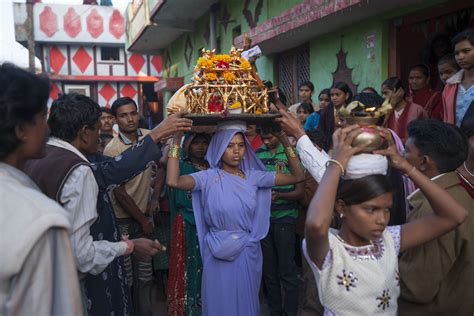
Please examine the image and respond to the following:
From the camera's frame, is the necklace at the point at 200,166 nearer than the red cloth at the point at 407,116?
Yes

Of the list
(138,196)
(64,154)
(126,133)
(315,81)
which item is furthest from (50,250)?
(315,81)

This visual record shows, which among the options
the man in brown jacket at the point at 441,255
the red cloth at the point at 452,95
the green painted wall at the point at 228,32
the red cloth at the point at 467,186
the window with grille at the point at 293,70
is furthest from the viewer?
the green painted wall at the point at 228,32

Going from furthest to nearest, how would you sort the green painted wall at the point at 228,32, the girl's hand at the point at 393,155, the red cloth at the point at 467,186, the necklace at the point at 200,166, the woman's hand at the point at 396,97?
the green painted wall at the point at 228,32, the woman's hand at the point at 396,97, the necklace at the point at 200,166, the red cloth at the point at 467,186, the girl's hand at the point at 393,155

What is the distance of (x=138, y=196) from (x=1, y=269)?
3.07 meters

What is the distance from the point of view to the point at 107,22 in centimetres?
2342

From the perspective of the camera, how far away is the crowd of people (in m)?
1.31

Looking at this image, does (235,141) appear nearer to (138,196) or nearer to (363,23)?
(138,196)

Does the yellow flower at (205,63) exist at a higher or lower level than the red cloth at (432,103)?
higher

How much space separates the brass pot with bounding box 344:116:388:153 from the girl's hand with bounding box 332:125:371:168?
0.05ft

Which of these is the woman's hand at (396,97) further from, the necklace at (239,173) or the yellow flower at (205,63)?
the yellow flower at (205,63)

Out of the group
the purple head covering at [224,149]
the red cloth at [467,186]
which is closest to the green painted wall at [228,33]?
the purple head covering at [224,149]

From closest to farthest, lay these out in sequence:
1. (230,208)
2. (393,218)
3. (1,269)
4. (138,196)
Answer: (1,269)
(393,218)
(230,208)
(138,196)

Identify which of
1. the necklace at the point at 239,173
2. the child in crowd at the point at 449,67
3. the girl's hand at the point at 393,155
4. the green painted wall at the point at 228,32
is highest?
the green painted wall at the point at 228,32

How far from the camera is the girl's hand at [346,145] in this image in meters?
1.69
